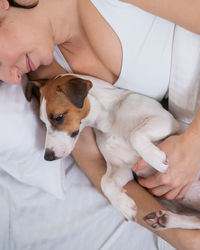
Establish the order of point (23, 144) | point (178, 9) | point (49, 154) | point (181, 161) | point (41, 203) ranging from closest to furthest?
1. point (178, 9)
2. point (181, 161)
3. point (49, 154)
4. point (23, 144)
5. point (41, 203)

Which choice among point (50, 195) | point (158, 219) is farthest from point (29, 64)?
point (158, 219)

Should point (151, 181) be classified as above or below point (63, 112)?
below

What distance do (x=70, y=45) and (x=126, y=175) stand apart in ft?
2.17

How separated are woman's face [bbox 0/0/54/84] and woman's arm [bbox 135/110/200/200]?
0.59 m

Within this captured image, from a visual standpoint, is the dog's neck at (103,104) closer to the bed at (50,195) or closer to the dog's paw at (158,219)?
the bed at (50,195)

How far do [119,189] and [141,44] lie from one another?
0.61m

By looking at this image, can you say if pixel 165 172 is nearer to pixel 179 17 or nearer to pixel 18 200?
pixel 179 17

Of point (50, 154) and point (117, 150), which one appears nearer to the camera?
point (50, 154)

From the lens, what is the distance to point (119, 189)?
4.14ft

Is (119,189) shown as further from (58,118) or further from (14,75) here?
(14,75)

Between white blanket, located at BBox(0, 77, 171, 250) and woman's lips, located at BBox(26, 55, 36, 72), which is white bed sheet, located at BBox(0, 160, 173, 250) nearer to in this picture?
white blanket, located at BBox(0, 77, 171, 250)

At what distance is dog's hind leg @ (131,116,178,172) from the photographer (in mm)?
1138

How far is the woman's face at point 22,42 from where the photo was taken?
107 cm

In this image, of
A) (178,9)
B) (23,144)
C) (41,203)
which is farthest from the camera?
(41,203)
